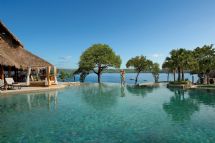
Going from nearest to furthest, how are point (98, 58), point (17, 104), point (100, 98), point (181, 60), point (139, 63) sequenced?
point (17, 104) → point (100, 98) → point (181, 60) → point (98, 58) → point (139, 63)

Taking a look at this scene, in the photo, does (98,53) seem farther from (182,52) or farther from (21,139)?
(21,139)

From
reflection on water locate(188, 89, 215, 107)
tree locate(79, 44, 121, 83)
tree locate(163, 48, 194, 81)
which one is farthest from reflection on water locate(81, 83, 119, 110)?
tree locate(79, 44, 121, 83)

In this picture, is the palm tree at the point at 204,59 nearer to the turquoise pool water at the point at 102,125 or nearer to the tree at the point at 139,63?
the tree at the point at 139,63

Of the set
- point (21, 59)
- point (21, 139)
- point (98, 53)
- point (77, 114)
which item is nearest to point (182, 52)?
point (98, 53)

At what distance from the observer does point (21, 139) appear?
8.53 metres

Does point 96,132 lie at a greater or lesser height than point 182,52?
lesser

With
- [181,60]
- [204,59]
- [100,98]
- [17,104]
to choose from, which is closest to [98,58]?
[181,60]

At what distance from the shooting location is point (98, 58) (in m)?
39.7

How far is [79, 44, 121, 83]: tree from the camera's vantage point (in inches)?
1576

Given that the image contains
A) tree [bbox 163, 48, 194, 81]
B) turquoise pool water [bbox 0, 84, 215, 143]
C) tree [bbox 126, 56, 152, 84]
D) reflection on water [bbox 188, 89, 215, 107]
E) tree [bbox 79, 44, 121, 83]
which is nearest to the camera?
turquoise pool water [bbox 0, 84, 215, 143]

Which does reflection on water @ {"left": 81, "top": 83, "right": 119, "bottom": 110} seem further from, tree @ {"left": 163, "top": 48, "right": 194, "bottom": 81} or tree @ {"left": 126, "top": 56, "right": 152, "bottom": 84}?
tree @ {"left": 126, "top": 56, "right": 152, "bottom": 84}

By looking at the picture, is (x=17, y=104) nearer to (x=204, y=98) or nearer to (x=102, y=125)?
(x=102, y=125)

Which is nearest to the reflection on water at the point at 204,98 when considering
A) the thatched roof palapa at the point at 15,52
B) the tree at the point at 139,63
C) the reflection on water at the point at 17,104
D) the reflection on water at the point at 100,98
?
the reflection on water at the point at 100,98

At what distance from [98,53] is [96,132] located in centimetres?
3122
